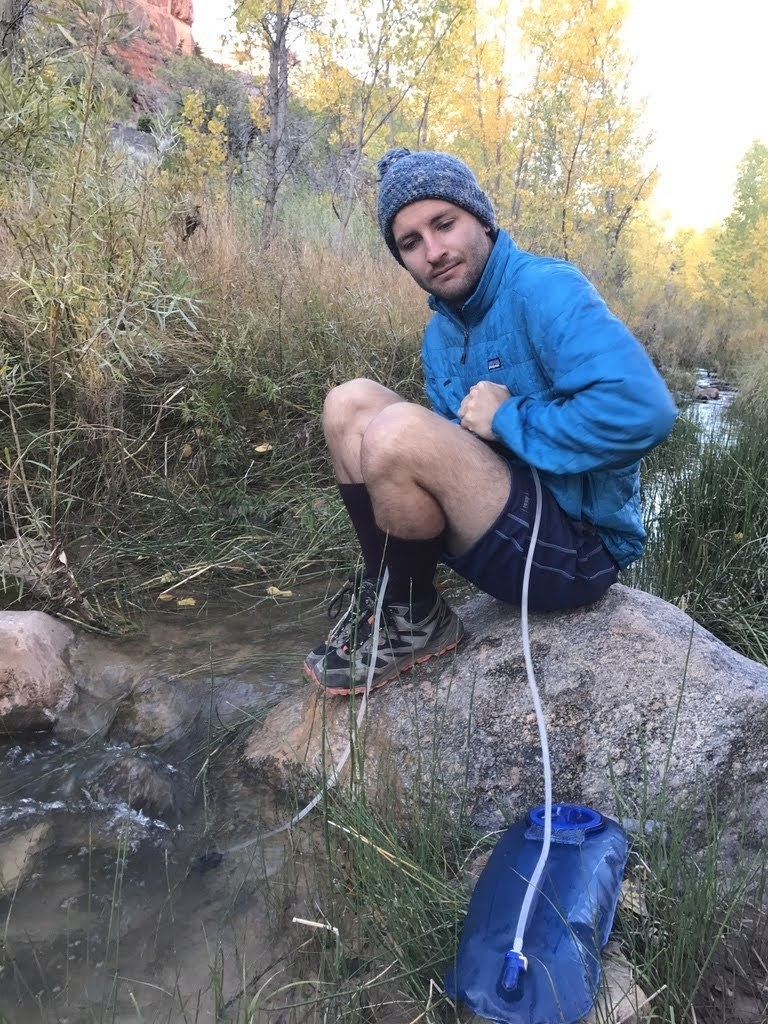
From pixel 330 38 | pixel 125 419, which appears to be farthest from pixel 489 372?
pixel 330 38

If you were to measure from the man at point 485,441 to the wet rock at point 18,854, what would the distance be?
0.79m

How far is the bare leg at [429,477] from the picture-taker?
178cm

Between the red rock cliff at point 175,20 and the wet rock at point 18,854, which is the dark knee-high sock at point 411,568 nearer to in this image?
the wet rock at point 18,854

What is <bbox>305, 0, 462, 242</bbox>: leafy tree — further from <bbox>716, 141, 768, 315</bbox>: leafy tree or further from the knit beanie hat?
<bbox>716, 141, 768, 315</bbox>: leafy tree

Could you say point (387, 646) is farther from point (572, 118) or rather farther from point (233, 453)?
point (572, 118)

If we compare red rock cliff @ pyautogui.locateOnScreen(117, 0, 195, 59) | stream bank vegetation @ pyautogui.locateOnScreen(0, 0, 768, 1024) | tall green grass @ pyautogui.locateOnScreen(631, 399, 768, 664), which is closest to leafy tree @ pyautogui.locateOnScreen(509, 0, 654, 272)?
stream bank vegetation @ pyautogui.locateOnScreen(0, 0, 768, 1024)

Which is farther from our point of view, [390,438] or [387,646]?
[387,646]

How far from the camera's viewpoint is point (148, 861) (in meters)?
1.80

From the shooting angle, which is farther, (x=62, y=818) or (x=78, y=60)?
(x=78, y=60)

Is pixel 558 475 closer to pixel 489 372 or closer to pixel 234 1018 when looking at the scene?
pixel 489 372

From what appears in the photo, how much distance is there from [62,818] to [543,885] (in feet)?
4.19

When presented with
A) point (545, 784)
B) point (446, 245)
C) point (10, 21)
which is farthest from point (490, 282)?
point (10, 21)

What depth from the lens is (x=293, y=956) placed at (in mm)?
1477

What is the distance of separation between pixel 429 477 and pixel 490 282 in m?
0.56
